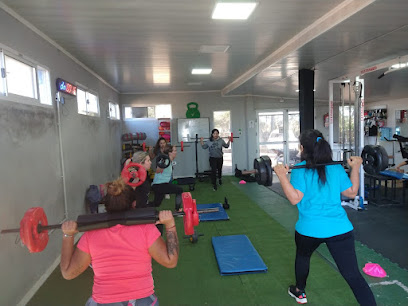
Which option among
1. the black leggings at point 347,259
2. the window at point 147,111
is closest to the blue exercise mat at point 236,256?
the black leggings at point 347,259

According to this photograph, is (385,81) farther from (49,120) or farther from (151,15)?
(49,120)

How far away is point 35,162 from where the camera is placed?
9.31ft

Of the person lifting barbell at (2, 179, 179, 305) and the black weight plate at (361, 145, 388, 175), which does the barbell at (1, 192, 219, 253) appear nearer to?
the person lifting barbell at (2, 179, 179, 305)

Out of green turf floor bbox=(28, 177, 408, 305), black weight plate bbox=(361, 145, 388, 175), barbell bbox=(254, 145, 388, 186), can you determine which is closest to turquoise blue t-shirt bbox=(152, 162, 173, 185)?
green turf floor bbox=(28, 177, 408, 305)

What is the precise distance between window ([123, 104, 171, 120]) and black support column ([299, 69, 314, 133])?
4.26 meters

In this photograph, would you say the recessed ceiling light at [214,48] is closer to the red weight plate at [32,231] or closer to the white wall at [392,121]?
the red weight plate at [32,231]

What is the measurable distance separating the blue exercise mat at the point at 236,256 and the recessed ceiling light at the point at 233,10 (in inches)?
93.3

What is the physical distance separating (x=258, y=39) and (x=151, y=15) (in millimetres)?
1501

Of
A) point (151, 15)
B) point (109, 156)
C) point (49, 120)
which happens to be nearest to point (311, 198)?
point (151, 15)

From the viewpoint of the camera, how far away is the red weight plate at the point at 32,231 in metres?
1.45

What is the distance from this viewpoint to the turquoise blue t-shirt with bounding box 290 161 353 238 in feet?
6.01

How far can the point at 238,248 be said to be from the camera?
10.7ft

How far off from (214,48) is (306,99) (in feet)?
5.95

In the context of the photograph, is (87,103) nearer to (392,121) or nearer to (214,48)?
(214,48)
